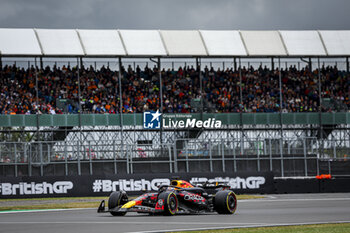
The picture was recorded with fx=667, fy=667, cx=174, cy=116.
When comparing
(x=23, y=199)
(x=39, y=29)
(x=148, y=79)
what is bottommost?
(x=23, y=199)

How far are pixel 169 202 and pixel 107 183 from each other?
47.5 ft

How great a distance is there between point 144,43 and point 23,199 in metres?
19.0

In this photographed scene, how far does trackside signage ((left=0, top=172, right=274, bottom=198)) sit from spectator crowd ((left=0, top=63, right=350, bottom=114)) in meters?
13.5

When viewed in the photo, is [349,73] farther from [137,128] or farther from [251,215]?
[251,215]

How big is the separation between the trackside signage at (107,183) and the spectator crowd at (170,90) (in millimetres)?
13546

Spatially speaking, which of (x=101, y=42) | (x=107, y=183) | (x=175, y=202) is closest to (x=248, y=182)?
(x=107, y=183)

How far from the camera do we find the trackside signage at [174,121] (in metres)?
47.1

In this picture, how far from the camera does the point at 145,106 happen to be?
48.0m

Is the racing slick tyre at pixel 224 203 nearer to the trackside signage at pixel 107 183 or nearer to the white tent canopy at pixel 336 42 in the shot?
the trackside signage at pixel 107 183

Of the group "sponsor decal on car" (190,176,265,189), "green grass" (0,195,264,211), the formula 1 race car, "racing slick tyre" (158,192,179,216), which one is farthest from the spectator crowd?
"racing slick tyre" (158,192,179,216)

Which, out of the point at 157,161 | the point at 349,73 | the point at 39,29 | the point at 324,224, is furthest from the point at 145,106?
the point at 324,224

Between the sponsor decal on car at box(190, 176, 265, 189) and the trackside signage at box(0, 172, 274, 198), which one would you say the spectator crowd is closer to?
the trackside signage at box(0, 172, 274, 198)

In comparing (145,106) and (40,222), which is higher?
(145,106)

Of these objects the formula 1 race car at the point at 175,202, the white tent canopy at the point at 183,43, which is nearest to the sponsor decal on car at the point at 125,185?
the formula 1 race car at the point at 175,202
